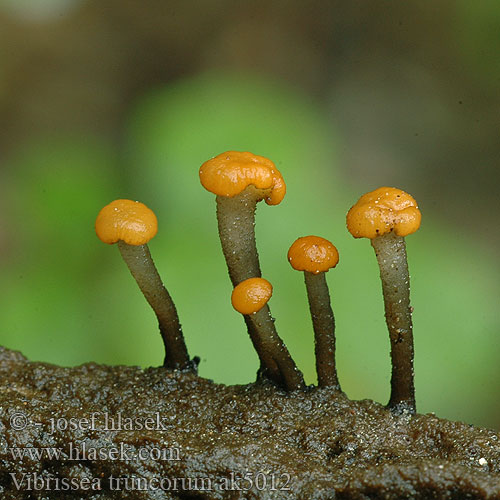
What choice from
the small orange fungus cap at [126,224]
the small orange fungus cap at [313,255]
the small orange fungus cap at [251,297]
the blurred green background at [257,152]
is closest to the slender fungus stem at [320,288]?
the small orange fungus cap at [313,255]

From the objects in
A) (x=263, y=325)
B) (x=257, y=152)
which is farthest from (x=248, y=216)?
(x=257, y=152)

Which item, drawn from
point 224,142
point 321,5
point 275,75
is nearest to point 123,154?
point 224,142

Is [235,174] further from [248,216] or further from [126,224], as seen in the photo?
[126,224]

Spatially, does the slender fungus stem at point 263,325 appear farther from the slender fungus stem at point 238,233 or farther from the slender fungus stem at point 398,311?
the slender fungus stem at point 398,311

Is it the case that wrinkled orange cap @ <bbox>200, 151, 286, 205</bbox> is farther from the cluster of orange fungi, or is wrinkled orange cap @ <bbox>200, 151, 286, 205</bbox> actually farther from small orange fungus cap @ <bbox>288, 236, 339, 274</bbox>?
small orange fungus cap @ <bbox>288, 236, 339, 274</bbox>

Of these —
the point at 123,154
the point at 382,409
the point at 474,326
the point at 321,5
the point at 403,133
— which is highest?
the point at 321,5

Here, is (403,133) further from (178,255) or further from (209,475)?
(209,475)
